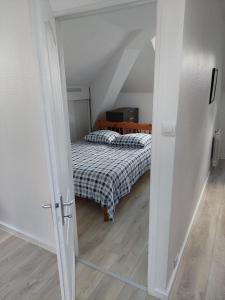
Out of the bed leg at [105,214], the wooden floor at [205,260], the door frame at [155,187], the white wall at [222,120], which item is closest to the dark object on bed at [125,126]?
the white wall at [222,120]

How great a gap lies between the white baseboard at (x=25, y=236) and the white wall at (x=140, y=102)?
358 centimetres

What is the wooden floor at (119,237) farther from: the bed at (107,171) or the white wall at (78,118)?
the white wall at (78,118)

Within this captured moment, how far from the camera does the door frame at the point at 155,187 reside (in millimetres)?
1241

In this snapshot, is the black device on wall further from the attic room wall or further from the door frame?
the door frame

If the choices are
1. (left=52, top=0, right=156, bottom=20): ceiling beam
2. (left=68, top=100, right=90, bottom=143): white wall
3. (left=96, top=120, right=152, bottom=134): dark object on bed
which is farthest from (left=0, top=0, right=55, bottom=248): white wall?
(left=96, top=120, right=152, bottom=134): dark object on bed

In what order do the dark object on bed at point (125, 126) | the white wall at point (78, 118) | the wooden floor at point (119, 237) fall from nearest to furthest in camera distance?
the wooden floor at point (119, 237) → the white wall at point (78, 118) → the dark object on bed at point (125, 126)

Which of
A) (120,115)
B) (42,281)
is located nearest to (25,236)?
(42,281)

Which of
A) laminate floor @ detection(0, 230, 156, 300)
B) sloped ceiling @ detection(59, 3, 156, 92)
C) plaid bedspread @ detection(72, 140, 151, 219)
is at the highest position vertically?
sloped ceiling @ detection(59, 3, 156, 92)

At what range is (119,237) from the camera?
2.33 meters

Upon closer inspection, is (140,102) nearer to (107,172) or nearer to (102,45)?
(102,45)

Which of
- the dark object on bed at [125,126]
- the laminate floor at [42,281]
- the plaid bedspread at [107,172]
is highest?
the dark object on bed at [125,126]

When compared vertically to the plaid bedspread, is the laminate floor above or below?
below

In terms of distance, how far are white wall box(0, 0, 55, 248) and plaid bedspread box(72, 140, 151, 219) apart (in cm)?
69

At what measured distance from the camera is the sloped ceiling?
2.55 m
